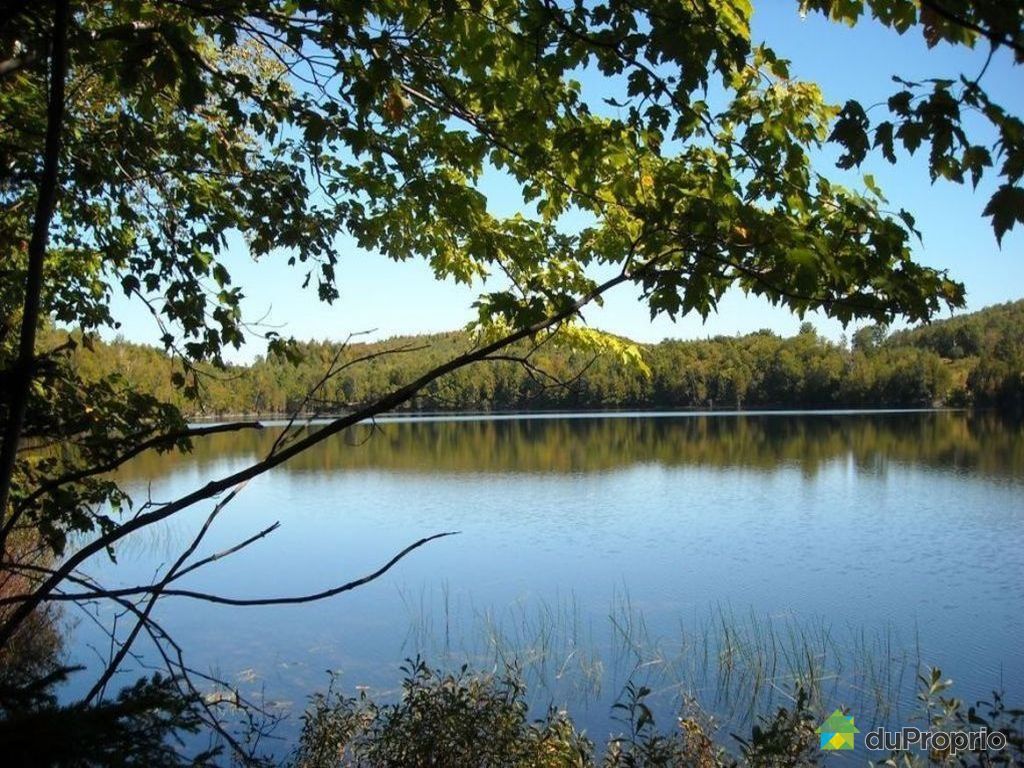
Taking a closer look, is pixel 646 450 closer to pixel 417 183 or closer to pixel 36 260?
pixel 417 183

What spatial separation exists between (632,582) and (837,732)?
6.47 metres

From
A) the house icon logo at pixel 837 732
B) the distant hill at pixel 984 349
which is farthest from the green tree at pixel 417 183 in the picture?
the distant hill at pixel 984 349

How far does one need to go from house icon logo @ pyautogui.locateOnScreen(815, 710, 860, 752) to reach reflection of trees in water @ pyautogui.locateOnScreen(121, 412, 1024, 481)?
21896mm

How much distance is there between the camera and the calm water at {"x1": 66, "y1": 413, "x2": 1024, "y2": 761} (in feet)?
31.4

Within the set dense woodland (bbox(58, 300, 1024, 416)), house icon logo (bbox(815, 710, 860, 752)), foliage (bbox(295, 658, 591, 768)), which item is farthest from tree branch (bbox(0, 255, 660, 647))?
dense woodland (bbox(58, 300, 1024, 416))

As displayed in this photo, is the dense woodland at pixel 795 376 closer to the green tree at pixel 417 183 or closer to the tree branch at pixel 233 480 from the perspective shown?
the green tree at pixel 417 183

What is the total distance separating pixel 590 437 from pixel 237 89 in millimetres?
50669

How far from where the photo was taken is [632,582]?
13992mm

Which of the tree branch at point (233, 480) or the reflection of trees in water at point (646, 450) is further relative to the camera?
the reflection of trees in water at point (646, 450)

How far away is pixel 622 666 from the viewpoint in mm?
9852

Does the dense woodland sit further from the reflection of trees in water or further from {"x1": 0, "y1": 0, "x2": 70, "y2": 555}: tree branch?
{"x1": 0, "y1": 0, "x2": 70, "y2": 555}: tree branch

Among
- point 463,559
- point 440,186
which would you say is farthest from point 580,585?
point 440,186

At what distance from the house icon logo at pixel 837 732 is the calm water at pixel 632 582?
1.54 feet

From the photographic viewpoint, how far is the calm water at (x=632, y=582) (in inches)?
377
